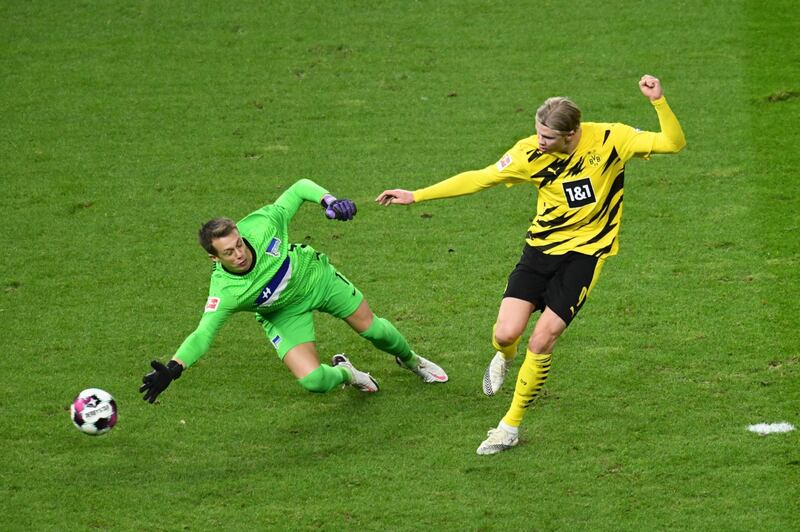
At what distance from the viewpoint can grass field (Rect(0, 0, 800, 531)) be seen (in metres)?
7.51

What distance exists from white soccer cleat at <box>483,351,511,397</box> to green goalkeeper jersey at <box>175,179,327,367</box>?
4.53 ft

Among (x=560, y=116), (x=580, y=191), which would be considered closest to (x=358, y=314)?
(x=580, y=191)

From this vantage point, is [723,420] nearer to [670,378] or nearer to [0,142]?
[670,378]

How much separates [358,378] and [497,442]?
1.29 meters

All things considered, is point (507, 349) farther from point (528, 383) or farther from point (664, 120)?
point (664, 120)

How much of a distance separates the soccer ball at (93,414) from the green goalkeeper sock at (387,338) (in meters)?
1.89

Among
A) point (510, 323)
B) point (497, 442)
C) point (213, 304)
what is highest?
point (213, 304)

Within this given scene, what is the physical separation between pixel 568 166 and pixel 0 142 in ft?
24.9

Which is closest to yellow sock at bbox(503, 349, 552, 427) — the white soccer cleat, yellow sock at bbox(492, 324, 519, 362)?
yellow sock at bbox(492, 324, 519, 362)

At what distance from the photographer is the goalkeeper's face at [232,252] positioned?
25.2 feet

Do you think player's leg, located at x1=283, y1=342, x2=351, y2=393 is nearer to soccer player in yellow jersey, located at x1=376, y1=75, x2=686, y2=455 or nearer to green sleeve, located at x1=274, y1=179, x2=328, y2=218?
green sleeve, located at x1=274, y1=179, x2=328, y2=218

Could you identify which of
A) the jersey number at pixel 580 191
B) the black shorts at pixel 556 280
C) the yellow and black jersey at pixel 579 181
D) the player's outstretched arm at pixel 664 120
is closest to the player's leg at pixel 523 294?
the black shorts at pixel 556 280

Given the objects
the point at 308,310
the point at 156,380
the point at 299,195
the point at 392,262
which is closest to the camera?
the point at 156,380

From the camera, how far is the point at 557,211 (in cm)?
787
